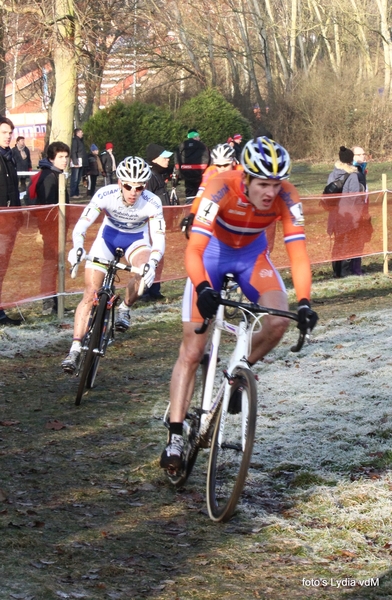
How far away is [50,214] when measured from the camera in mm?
11867

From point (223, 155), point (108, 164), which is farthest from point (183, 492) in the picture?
point (108, 164)

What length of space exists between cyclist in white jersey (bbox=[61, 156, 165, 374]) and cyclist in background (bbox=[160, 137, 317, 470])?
221 centimetres

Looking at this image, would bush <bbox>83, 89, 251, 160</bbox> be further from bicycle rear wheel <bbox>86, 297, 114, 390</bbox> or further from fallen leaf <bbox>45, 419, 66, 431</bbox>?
fallen leaf <bbox>45, 419, 66, 431</bbox>

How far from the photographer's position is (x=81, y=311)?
27.7 feet

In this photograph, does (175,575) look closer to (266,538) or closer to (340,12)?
(266,538)

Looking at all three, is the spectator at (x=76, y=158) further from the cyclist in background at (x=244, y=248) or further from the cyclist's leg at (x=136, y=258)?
the cyclist in background at (x=244, y=248)

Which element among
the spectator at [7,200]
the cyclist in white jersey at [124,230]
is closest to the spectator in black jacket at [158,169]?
the spectator at [7,200]

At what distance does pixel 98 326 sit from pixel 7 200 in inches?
166

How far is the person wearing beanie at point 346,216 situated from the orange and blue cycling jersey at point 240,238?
883 centimetres

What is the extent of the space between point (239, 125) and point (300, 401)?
31273 mm

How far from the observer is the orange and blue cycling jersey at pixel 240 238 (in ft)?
18.4

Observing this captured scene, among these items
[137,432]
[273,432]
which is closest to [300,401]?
[273,432]

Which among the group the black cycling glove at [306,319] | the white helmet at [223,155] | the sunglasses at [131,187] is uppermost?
Result: the white helmet at [223,155]

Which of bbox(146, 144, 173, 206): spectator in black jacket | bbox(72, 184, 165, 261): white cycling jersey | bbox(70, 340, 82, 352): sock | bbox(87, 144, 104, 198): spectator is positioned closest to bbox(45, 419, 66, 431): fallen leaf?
bbox(70, 340, 82, 352): sock
